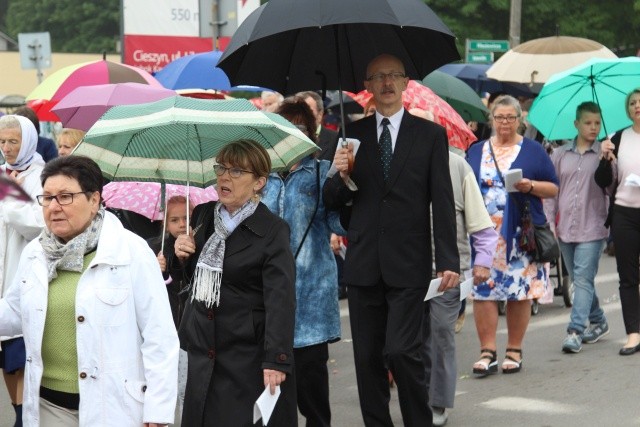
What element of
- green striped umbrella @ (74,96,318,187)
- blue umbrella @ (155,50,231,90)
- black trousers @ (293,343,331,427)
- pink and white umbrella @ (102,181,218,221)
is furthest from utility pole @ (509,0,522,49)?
green striped umbrella @ (74,96,318,187)

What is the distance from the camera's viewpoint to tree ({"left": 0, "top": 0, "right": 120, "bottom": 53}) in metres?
77.1

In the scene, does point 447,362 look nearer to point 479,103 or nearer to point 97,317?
point 97,317

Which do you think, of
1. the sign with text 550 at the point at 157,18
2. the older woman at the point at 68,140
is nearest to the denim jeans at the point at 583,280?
the older woman at the point at 68,140

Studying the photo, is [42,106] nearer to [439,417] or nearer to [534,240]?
[534,240]

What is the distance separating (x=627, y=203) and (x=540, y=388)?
1840mm

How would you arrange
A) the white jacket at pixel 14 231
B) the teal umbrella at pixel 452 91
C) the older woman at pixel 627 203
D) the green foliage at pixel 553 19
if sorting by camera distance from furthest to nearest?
Result: 1. the green foliage at pixel 553 19
2. the teal umbrella at pixel 452 91
3. the older woman at pixel 627 203
4. the white jacket at pixel 14 231

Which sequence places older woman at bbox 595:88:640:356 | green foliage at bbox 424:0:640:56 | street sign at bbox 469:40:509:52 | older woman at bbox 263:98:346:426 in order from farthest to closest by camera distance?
green foliage at bbox 424:0:640:56 → street sign at bbox 469:40:509:52 → older woman at bbox 595:88:640:356 → older woman at bbox 263:98:346:426

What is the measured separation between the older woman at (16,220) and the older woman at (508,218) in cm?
335

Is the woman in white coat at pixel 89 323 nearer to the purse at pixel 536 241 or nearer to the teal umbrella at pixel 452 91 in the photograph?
the purse at pixel 536 241

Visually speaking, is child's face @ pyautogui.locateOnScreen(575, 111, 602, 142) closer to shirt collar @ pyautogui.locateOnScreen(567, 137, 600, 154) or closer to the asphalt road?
shirt collar @ pyautogui.locateOnScreen(567, 137, 600, 154)

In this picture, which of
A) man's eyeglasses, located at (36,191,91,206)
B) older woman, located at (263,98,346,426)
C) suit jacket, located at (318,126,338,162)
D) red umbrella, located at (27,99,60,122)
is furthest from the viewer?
red umbrella, located at (27,99,60,122)

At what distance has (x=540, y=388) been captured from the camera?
9.12m

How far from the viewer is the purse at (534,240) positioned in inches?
380

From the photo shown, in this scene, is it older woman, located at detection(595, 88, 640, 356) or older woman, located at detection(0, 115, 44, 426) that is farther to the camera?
older woman, located at detection(595, 88, 640, 356)
